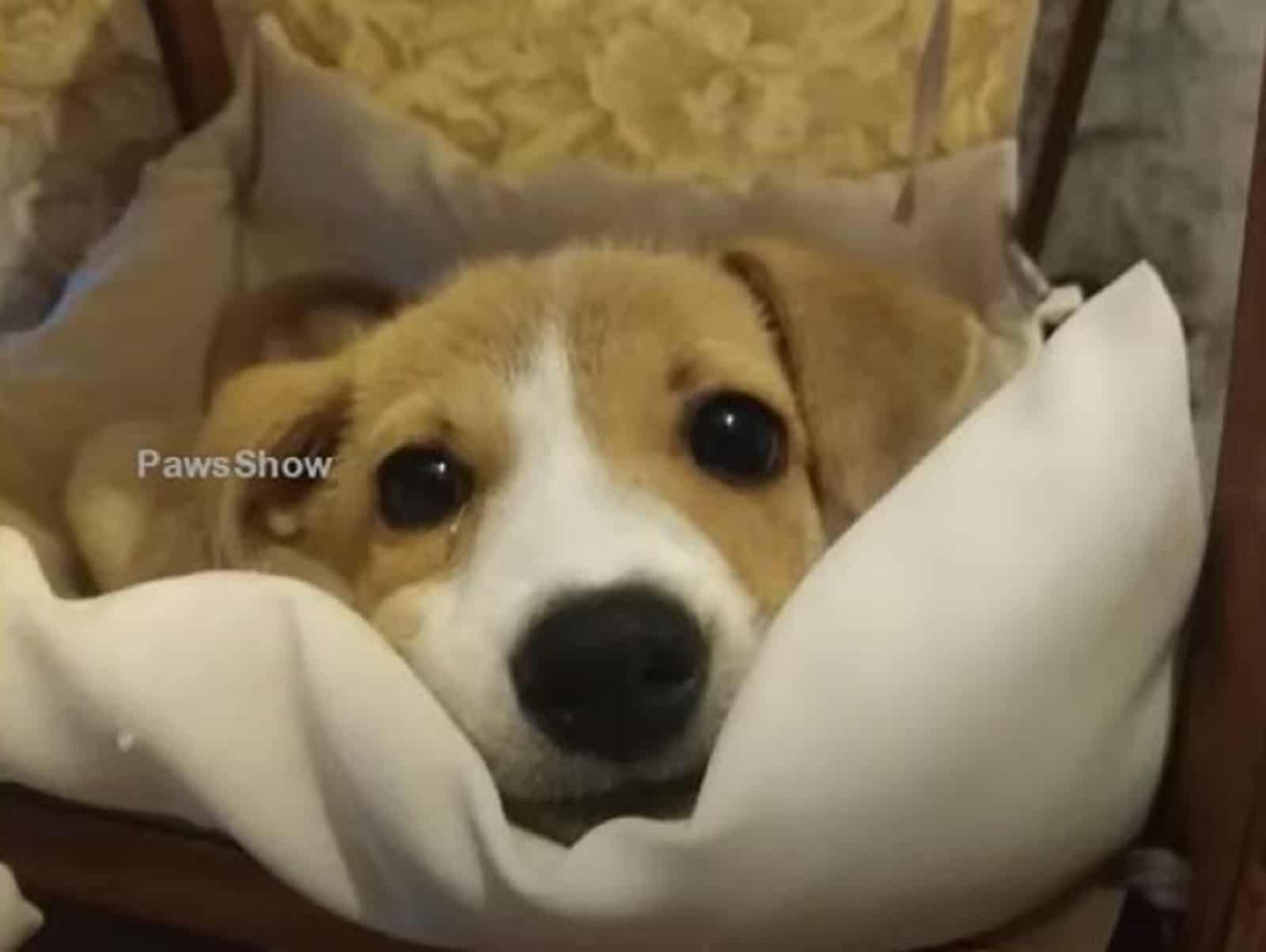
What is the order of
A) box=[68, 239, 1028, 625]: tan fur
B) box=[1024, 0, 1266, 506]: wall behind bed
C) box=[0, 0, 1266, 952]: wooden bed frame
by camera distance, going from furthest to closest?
box=[1024, 0, 1266, 506]: wall behind bed, box=[68, 239, 1028, 625]: tan fur, box=[0, 0, 1266, 952]: wooden bed frame

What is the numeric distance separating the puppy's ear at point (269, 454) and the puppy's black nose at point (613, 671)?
0.61 ft

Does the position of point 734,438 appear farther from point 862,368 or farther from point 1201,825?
point 1201,825

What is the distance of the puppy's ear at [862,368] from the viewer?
94 centimetres

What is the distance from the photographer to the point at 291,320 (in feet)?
3.91

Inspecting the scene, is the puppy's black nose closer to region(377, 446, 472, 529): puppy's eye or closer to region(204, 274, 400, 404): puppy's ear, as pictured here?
region(377, 446, 472, 529): puppy's eye

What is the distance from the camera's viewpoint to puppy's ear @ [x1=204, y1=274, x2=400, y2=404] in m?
1.17

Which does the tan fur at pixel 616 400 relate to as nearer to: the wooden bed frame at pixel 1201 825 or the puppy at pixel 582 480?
the puppy at pixel 582 480

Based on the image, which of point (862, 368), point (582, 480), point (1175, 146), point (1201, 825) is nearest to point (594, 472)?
point (582, 480)

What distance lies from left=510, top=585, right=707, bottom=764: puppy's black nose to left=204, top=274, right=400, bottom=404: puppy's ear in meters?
0.37

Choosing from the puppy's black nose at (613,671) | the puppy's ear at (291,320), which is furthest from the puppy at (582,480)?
the puppy's ear at (291,320)

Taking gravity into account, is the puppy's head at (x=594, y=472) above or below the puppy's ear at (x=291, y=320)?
above

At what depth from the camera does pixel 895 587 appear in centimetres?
81

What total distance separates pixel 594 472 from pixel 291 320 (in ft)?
1.20

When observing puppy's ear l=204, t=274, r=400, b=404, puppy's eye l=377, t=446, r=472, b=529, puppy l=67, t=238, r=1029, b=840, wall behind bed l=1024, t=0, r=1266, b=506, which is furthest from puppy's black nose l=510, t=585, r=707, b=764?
wall behind bed l=1024, t=0, r=1266, b=506
